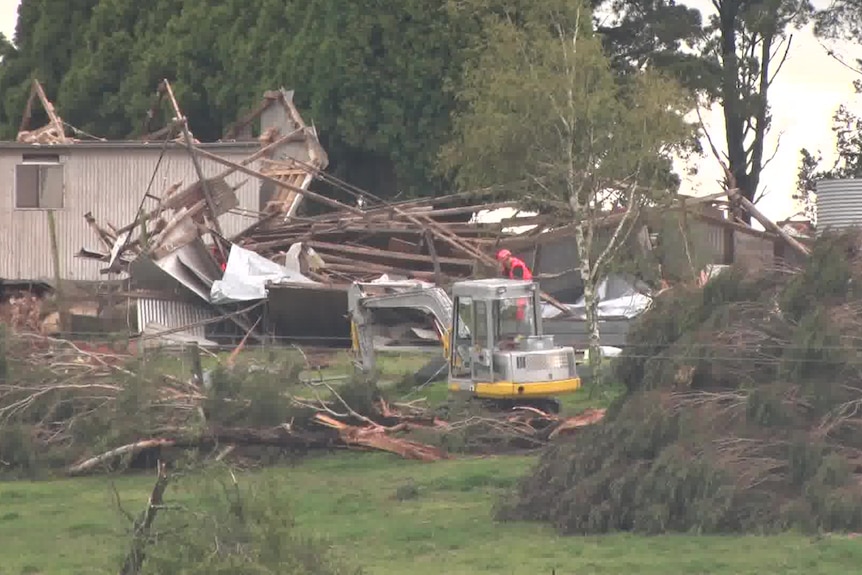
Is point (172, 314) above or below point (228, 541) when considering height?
above

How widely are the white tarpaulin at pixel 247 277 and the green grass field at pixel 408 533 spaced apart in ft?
38.5

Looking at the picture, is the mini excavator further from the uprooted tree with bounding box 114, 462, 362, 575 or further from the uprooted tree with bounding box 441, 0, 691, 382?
the uprooted tree with bounding box 114, 462, 362, 575

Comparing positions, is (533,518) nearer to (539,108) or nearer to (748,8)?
(539,108)

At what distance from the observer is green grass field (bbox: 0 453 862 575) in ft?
43.5

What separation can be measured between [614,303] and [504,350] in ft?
36.6

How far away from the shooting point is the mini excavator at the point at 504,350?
21.1m

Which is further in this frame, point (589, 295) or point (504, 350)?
point (589, 295)

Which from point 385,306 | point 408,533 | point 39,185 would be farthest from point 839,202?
point 408,533

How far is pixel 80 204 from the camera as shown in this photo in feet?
126

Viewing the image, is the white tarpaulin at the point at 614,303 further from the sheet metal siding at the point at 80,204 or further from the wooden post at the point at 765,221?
the sheet metal siding at the point at 80,204

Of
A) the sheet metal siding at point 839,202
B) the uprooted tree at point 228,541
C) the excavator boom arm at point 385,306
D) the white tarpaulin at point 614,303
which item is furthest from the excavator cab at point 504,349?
the sheet metal siding at point 839,202

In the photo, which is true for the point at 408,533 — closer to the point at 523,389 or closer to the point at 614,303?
the point at 523,389

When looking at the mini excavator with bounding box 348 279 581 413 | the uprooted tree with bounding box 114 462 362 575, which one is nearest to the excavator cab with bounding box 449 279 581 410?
Result: the mini excavator with bounding box 348 279 581 413

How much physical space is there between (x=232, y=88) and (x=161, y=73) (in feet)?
9.90
